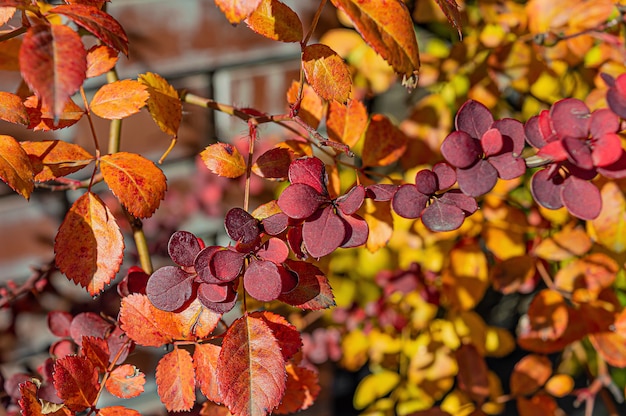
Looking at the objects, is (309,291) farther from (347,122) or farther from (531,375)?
(531,375)

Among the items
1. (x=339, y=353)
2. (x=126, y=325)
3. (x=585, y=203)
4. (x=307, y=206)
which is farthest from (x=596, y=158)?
(x=339, y=353)

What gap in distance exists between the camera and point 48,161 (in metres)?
0.29

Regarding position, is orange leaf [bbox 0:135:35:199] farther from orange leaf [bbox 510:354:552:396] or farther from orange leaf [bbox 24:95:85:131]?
orange leaf [bbox 510:354:552:396]

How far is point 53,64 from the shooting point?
0.65 ft

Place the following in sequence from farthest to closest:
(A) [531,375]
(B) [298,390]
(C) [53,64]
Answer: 1. (A) [531,375]
2. (B) [298,390]
3. (C) [53,64]

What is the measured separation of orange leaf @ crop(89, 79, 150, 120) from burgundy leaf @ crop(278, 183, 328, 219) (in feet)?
0.30

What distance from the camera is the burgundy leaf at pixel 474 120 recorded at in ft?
0.89

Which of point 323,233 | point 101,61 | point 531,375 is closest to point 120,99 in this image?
point 101,61

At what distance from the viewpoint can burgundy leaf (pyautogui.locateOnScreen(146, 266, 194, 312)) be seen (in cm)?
26

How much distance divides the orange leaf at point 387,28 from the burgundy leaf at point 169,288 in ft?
0.43

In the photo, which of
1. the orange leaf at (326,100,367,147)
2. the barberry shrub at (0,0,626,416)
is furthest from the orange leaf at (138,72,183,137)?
the orange leaf at (326,100,367,147)

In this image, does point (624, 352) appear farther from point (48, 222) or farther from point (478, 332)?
point (48, 222)

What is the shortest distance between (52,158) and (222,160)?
86 millimetres

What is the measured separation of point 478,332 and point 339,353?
0.16 meters
